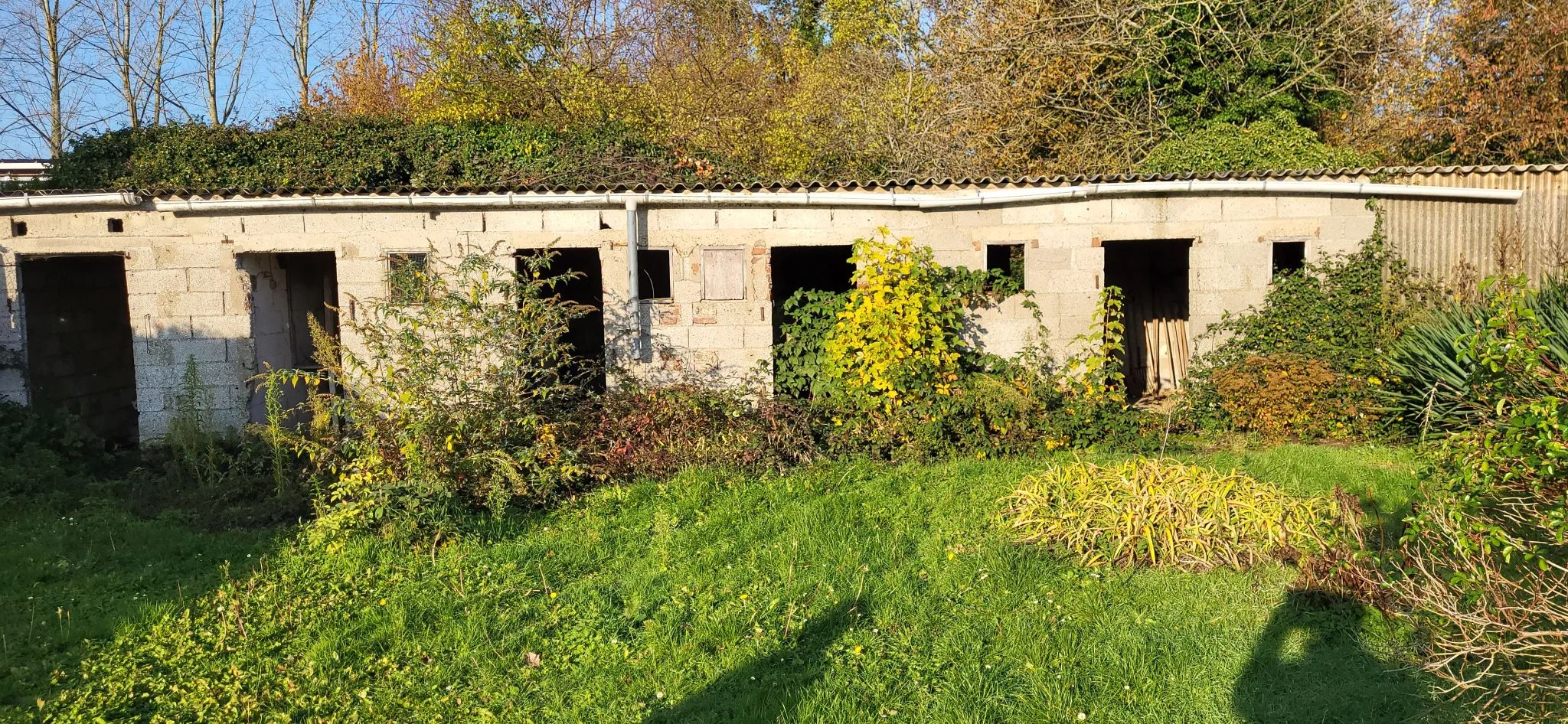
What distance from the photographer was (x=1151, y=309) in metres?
13.6

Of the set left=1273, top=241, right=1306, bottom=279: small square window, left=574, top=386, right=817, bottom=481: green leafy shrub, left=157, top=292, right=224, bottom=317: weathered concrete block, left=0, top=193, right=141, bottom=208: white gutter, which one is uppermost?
left=0, top=193, right=141, bottom=208: white gutter

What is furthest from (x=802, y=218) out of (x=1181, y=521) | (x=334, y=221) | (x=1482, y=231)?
(x=1482, y=231)

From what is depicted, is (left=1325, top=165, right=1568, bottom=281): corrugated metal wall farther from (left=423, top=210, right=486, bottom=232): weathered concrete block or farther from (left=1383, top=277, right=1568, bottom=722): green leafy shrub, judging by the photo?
(left=423, top=210, right=486, bottom=232): weathered concrete block

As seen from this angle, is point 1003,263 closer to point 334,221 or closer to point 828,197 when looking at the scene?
point 828,197

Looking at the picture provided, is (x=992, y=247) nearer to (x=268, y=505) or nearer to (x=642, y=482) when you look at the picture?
(x=642, y=482)

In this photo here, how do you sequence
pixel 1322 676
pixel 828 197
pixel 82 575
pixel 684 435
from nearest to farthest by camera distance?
1. pixel 1322 676
2. pixel 82 575
3. pixel 684 435
4. pixel 828 197

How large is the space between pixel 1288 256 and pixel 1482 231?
1.87 meters

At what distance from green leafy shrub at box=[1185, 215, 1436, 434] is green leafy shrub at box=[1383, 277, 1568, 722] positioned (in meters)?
5.52

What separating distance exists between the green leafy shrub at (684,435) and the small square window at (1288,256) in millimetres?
5591

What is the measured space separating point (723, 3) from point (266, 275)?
14.6 m

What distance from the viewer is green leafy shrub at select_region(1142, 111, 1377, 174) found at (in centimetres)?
1464

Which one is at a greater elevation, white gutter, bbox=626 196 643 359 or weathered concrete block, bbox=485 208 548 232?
weathered concrete block, bbox=485 208 548 232

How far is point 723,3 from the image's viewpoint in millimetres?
22453

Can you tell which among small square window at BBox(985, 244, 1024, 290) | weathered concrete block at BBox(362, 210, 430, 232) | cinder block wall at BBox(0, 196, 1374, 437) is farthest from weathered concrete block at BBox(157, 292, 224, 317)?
small square window at BBox(985, 244, 1024, 290)
